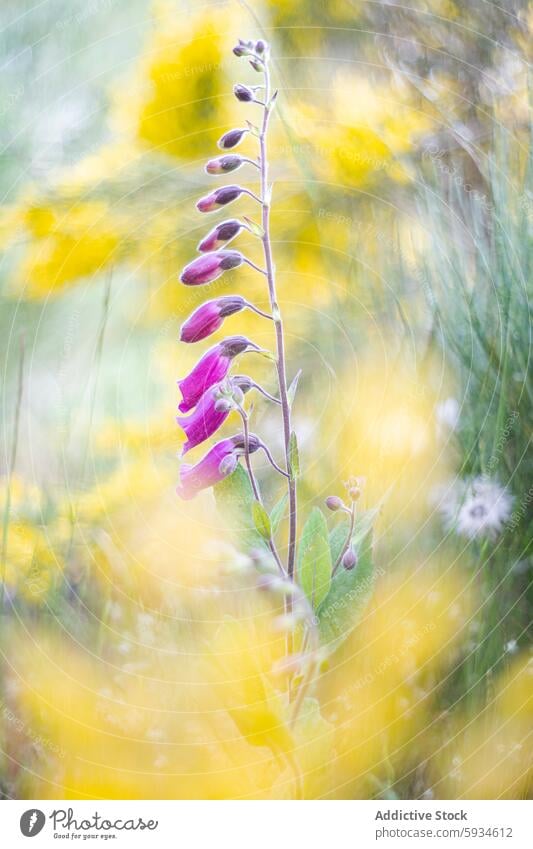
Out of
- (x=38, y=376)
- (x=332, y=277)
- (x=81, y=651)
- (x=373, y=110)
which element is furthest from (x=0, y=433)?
(x=373, y=110)

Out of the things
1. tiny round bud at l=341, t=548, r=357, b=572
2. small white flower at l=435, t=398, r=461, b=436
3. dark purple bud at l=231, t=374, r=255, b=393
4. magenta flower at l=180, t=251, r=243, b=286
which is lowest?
tiny round bud at l=341, t=548, r=357, b=572

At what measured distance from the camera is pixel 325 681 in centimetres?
64

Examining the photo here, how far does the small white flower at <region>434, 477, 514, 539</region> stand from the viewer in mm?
660

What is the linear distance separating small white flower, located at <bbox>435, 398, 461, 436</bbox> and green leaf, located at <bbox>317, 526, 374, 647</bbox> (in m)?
0.11

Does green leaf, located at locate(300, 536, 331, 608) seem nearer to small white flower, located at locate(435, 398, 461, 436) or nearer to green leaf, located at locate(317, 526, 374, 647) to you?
green leaf, located at locate(317, 526, 374, 647)

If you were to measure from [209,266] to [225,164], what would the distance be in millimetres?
83

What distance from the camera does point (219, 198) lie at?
2.13ft

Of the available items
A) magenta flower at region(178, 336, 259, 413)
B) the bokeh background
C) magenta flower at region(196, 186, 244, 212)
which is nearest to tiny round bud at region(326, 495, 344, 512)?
the bokeh background

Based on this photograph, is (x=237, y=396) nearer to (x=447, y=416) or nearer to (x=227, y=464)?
(x=227, y=464)

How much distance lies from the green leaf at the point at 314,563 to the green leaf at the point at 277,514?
0.8 inches
